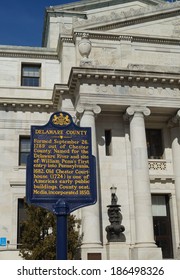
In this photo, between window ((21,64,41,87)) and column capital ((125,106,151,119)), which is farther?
window ((21,64,41,87))

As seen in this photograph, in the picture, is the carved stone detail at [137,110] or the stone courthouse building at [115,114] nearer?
the stone courthouse building at [115,114]

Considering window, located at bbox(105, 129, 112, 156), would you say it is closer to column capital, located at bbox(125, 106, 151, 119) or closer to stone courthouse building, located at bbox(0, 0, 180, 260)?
stone courthouse building, located at bbox(0, 0, 180, 260)

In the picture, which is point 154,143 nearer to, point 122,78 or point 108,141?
point 108,141

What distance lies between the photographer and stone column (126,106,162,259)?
21.5 m

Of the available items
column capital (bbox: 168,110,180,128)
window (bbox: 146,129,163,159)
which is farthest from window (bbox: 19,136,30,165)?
column capital (bbox: 168,110,180,128)

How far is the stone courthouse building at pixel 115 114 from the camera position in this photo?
2308cm

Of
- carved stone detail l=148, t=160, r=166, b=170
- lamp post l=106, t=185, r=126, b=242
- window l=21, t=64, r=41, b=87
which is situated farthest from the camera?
window l=21, t=64, r=41, b=87

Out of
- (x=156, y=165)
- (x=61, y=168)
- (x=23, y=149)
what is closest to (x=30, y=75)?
(x=23, y=149)

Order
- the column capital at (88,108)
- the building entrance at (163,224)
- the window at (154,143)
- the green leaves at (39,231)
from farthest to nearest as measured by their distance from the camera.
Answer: the window at (154,143) < the building entrance at (163,224) < the column capital at (88,108) < the green leaves at (39,231)

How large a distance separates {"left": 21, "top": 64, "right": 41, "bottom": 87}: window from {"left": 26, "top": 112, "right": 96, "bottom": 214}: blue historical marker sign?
58.3ft

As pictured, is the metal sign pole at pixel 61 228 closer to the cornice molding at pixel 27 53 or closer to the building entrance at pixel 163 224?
the building entrance at pixel 163 224

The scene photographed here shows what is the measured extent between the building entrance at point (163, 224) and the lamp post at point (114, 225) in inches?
119

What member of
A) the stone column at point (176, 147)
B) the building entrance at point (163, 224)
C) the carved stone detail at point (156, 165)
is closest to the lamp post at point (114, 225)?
the building entrance at point (163, 224)
